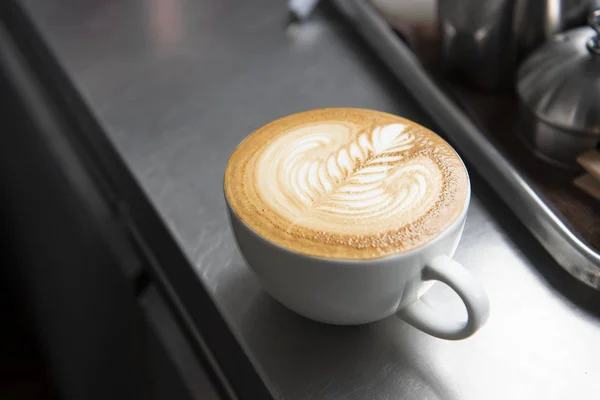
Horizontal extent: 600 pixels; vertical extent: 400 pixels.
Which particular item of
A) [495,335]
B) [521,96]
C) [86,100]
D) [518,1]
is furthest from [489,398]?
[86,100]

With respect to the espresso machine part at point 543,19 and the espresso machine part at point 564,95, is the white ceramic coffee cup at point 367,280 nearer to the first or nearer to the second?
the espresso machine part at point 564,95

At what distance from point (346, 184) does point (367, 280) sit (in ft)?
0.25

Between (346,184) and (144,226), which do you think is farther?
(144,226)

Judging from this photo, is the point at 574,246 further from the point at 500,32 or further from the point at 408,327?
the point at 500,32

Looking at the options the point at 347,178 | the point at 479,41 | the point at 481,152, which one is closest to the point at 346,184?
the point at 347,178

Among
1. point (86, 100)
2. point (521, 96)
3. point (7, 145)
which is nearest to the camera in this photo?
point (521, 96)

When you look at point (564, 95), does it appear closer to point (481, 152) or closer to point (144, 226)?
point (481, 152)

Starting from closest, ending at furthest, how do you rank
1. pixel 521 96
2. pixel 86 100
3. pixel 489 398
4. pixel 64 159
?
pixel 489 398
pixel 521 96
pixel 86 100
pixel 64 159

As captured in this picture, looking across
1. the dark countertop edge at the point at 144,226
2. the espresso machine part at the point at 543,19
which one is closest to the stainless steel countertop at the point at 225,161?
the dark countertop edge at the point at 144,226

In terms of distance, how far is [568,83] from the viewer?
560 mm

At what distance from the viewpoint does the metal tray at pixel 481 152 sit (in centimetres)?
50

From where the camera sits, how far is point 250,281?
504 millimetres

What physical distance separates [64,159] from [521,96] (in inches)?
21.5

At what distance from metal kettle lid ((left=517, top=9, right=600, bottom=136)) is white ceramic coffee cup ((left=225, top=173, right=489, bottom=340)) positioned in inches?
8.4
